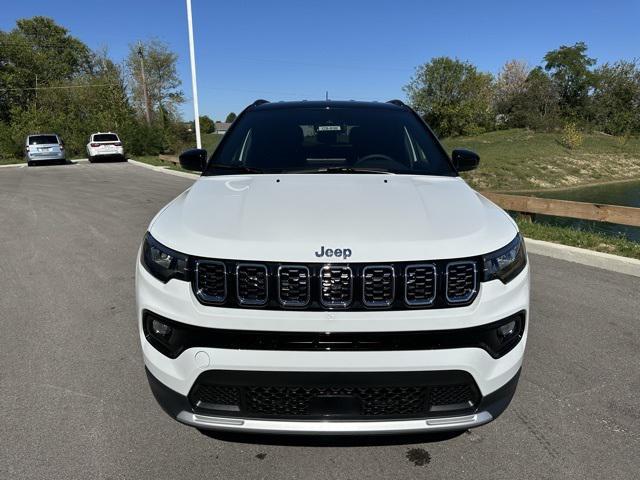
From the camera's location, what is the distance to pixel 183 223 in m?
2.41

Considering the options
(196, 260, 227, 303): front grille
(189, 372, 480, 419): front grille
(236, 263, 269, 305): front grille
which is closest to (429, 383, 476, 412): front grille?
(189, 372, 480, 419): front grille

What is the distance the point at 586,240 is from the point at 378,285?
5.84 meters

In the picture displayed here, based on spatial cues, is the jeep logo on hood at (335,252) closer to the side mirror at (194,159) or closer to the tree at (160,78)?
the side mirror at (194,159)

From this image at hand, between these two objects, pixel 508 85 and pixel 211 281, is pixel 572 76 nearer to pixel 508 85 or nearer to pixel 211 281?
pixel 508 85

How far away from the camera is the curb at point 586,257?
5637 mm

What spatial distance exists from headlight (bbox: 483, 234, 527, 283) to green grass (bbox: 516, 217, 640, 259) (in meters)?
4.70

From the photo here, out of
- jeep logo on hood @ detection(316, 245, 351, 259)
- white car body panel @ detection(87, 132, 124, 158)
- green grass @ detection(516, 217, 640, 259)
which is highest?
jeep logo on hood @ detection(316, 245, 351, 259)

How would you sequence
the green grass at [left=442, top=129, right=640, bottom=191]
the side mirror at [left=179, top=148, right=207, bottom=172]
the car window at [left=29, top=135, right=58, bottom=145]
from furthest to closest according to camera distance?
the car window at [left=29, top=135, right=58, bottom=145], the green grass at [left=442, top=129, right=640, bottom=191], the side mirror at [left=179, top=148, right=207, bottom=172]

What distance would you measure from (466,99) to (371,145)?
80477 millimetres

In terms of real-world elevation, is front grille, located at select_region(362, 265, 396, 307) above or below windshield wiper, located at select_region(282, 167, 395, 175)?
below

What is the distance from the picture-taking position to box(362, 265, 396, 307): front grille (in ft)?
6.73

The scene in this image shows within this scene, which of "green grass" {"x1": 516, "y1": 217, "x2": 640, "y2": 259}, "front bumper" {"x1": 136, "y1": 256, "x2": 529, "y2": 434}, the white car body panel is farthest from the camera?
the white car body panel

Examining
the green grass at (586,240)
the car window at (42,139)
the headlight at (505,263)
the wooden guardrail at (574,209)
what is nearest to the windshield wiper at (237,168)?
the headlight at (505,263)

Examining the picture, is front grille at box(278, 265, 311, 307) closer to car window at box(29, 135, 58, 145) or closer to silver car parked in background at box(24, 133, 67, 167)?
silver car parked in background at box(24, 133, 67, 167)
